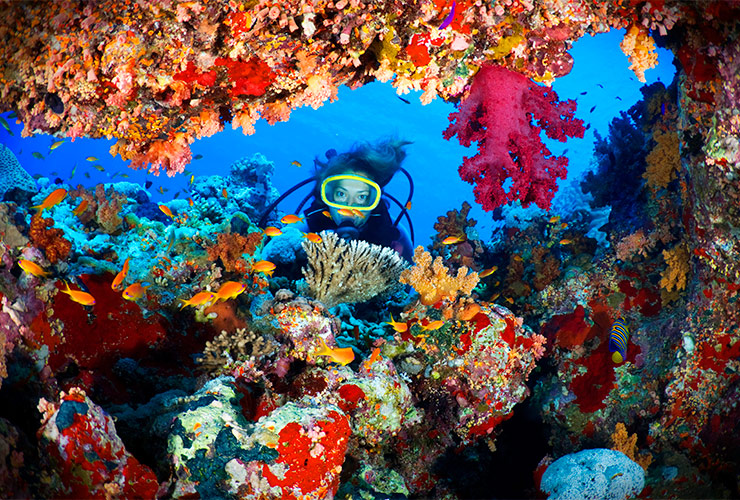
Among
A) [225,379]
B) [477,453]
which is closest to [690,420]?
[477,453]

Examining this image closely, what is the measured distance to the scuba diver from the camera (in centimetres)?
784

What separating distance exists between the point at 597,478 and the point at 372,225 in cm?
575

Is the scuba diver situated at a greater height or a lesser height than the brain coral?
greater

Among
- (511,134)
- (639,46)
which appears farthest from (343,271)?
(639,46)

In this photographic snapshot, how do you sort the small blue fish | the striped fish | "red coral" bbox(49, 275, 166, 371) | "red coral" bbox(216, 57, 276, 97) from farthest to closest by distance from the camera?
1. the striped fish
2. "red coral" bbox(49, 275, 166, 371)
3. "red coral" bbox(216, 57, 276, 97)
4. the small blue fish

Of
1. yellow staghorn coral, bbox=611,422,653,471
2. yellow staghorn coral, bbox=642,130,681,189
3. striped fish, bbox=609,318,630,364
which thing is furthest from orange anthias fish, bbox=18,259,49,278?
yellow staghorn coral, bbox=642,130,681,189

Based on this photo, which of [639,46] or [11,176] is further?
[11,176]

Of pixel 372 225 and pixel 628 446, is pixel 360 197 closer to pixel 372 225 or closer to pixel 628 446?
pixel 372 225

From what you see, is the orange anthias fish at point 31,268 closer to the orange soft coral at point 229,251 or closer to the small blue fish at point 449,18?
the orange soft coral at point 229,251

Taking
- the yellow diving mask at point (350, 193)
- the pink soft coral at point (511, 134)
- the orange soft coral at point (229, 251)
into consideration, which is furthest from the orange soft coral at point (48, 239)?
the yellow diving mask at point (350, 193)

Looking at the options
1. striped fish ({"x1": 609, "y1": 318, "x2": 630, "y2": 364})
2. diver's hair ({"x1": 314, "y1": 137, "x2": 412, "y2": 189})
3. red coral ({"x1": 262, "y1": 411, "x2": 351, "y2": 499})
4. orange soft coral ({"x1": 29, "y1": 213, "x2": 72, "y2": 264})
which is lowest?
red coral ({"x1": 262, "y1": 411, "x2": 351, "y2": 499})

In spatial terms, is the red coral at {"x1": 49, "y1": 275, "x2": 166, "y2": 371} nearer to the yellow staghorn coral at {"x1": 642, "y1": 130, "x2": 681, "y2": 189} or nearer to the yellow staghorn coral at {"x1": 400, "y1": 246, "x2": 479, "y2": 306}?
the yellow staghorn coral at {"x1": 400, "y1": 246, "x2": 479, "y2": 306}

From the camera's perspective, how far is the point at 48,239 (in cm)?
399

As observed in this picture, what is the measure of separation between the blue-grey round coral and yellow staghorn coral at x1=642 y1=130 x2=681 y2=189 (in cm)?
374
